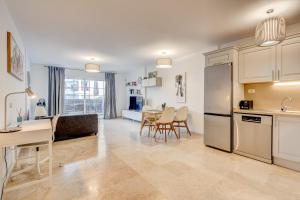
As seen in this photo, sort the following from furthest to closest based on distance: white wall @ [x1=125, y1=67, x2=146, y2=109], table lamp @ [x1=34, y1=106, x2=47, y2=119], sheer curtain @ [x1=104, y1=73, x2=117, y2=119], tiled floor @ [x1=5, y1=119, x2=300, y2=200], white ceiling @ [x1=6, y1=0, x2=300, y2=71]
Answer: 1. sheer curtain @ [x1=104, y1=73, x2=117, y2=119]
2. white wall @ [x1=125, y1=67, x2=146, y2=109]
3. table lamp @ [x1=34, y1=106, x2=47, y2=119]
4. white ceiling @ [x1=6, y1=0, x2=300, y2=71]
5. tiled floor @ [x1=5, y1=119, x2=300, y2=200]

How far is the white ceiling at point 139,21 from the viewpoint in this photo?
87.7 inches

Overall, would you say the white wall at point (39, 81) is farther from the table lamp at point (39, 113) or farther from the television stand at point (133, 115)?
the television stand at point (133, 115)

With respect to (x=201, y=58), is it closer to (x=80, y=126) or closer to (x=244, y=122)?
(x=244, y=122)

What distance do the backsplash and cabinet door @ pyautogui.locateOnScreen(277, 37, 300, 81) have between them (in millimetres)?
356

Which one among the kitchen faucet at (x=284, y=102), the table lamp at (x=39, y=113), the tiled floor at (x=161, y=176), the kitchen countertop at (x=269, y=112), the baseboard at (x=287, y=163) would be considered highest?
the kitchen faucet at (x=284, y=102)

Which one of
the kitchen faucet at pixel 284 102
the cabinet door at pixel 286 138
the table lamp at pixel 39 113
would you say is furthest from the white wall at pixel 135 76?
the cabinet door at pixel 286 138

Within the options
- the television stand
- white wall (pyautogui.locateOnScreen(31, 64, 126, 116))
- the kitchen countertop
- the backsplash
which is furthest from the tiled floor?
white wall (pyautogui.locateOnScreen(31, 64, 126, 116))

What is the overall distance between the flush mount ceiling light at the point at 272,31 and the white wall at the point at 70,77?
7289mm

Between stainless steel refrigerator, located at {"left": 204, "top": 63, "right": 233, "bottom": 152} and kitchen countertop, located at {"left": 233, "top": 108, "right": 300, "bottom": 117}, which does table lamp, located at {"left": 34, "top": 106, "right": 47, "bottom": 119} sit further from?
kitchen countertop, located at {"left": 233, "top": 108, "right": 300, "bottom": 117}

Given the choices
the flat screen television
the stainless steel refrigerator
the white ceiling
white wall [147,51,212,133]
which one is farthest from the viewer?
the flat screen television

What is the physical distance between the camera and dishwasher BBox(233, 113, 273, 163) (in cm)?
269

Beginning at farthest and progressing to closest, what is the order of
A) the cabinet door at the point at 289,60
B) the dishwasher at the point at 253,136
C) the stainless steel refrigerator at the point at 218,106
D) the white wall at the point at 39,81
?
the white wall at the point at 39,81 → the stainless steel refrigerator at the point at 218,106 → the dishwasher at the point at 253,136 → the cabinet door at the point at 289,60

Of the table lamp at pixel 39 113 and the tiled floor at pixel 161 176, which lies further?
the table lamp at pixel 39 113

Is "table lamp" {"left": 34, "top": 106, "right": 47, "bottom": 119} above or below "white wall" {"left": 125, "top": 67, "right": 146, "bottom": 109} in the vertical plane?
below
